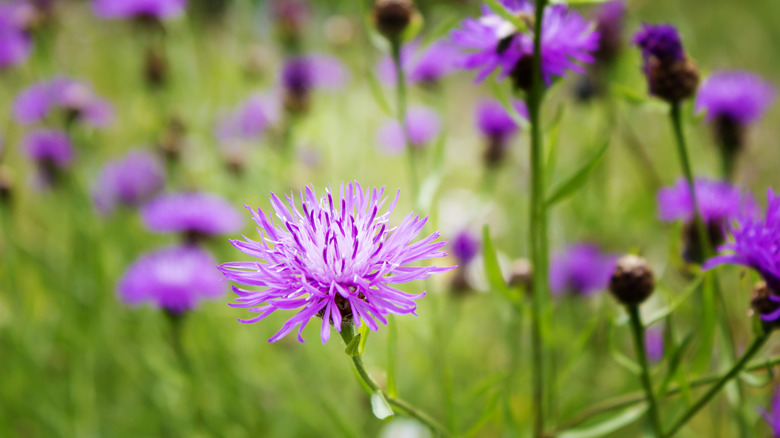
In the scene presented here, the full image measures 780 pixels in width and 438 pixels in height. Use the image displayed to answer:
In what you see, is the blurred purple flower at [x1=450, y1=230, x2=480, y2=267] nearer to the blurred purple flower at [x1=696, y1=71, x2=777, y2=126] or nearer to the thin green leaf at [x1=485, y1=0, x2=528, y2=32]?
the blurred purple flower at [x1=696, y1=71, x2=777, y2=126]

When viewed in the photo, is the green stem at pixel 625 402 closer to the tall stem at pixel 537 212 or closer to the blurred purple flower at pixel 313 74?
the tall stem at pixel 537 212

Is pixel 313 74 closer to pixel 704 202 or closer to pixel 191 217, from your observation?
pixel 191 217

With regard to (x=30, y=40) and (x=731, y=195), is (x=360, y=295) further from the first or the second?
(x=30, y=40)

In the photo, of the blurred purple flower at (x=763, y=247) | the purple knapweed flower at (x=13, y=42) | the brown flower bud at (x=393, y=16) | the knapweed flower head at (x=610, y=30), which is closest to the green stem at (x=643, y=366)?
the blurred purple flower at (x=763, y=247)

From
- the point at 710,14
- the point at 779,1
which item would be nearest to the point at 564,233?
the point at 779,1

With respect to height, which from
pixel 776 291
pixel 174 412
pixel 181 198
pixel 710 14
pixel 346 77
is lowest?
pixel 174 412

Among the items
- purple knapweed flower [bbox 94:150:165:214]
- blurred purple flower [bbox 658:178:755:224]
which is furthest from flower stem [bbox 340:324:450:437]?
purple knapweed flower [bbox 94:150:165:214]

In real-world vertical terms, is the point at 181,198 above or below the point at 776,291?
above
